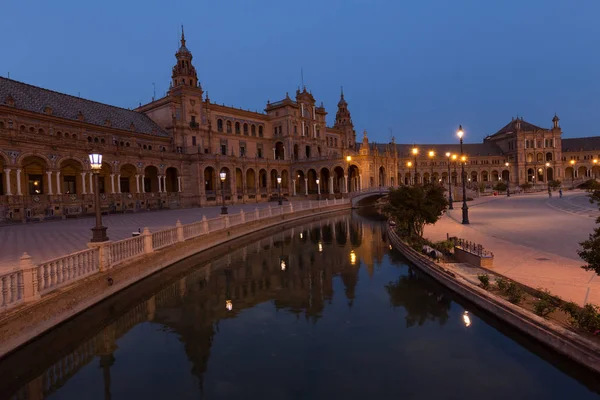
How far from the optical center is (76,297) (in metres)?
9.55

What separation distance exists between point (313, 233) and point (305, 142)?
4360cm

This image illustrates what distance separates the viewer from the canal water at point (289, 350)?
256 inches

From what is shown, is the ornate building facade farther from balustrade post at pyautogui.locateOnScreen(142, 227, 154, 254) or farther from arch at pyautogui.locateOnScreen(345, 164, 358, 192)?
balustrade post at pyautogui.locateOnScreen(142, 227, 154, 254)

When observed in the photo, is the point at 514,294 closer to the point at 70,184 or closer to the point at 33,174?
the point at 33,174

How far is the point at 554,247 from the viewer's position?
46.0 ft

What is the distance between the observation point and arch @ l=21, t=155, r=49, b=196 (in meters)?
33.2

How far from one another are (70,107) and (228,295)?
40.5 m

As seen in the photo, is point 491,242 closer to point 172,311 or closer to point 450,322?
point 450,322

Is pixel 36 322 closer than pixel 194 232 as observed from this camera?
Yes

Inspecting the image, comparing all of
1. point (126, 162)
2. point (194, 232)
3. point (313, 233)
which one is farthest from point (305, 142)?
point (194, 232)

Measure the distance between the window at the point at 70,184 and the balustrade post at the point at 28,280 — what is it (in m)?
35.7

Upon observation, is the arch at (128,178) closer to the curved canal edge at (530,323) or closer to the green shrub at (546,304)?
the curved canal edge at (530,323)

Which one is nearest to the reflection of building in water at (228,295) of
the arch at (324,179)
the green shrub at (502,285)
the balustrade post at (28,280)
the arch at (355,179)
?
the balustrade post at (28,280)

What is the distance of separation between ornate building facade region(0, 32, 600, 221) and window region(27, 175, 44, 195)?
10 centimetres
